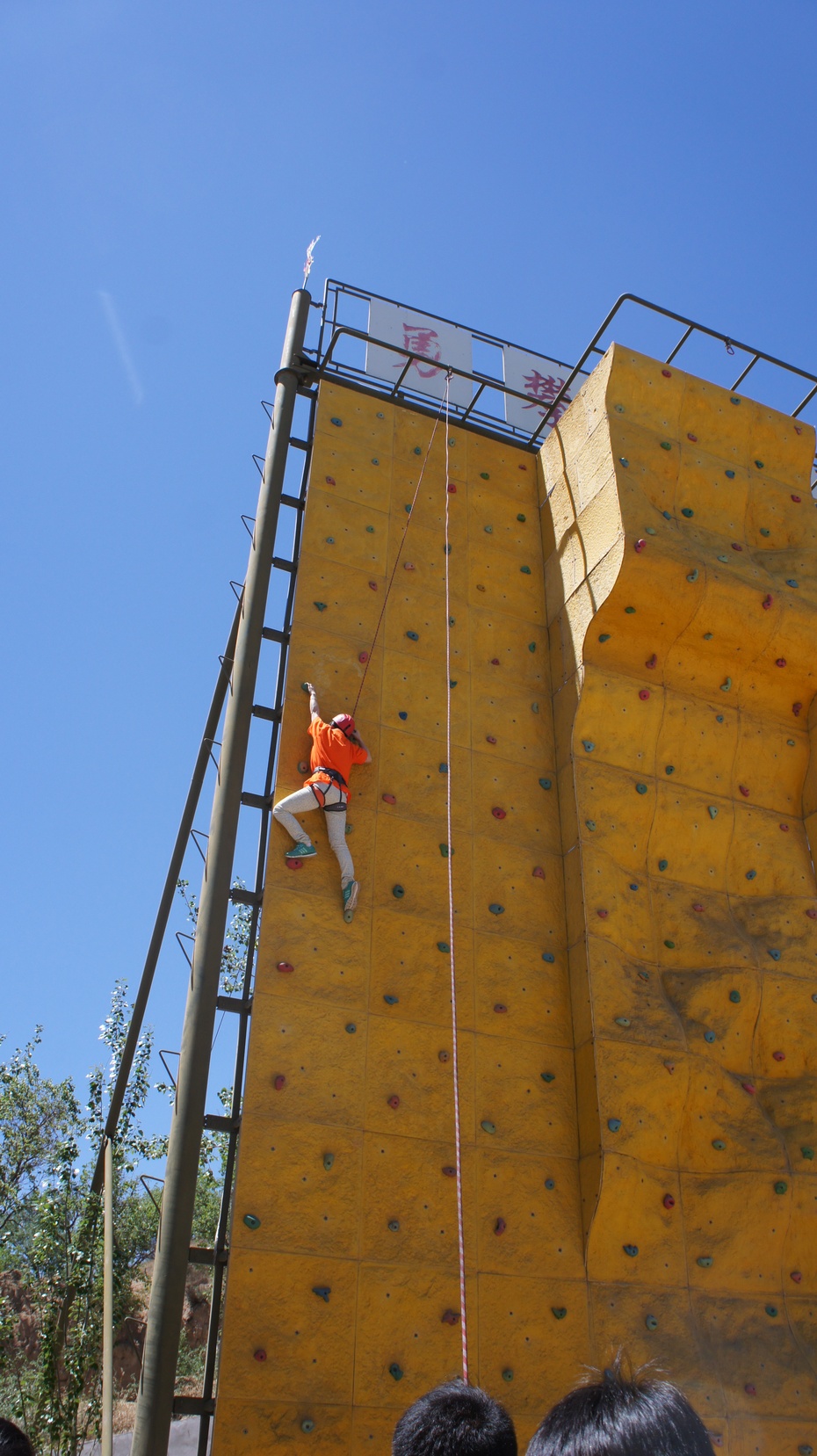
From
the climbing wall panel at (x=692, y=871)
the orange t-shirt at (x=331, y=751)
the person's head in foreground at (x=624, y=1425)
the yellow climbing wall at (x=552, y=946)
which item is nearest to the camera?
the person's head in foreground at (x=624, y=1425)

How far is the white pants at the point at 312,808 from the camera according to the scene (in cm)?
618

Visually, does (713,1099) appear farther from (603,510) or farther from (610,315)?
(610,315)

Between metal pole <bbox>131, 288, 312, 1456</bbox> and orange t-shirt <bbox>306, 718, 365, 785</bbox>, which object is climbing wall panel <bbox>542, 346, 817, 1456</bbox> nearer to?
orange t-shirt <bbox>306, 718, 365, 785</bbox>

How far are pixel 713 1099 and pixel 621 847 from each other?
1693 mm

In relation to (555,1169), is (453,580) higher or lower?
higher

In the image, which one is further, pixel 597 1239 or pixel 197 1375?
pixel 197 1375

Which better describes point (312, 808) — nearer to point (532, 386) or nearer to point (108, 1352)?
point (108, 1352)

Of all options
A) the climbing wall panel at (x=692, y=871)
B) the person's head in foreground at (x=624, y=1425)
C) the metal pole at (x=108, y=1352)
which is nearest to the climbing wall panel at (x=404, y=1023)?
the climbing wall panel at (x=692, y=871)

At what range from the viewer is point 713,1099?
6242 millimetres

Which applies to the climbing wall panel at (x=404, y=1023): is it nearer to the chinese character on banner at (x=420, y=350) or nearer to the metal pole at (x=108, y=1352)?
the metal pole at (x=108, y=1352)

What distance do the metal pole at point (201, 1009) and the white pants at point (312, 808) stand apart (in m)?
0.33

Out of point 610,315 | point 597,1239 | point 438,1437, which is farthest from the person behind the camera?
point 610,315

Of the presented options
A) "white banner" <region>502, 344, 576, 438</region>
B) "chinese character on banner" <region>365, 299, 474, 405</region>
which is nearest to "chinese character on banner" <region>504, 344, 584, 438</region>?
"white banner" <region>502, 344, 576, 438</region>

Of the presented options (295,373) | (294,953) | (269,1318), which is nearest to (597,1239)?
(269,1318)
